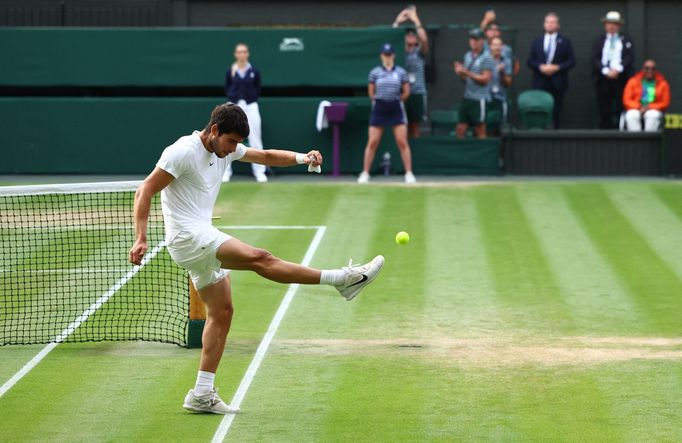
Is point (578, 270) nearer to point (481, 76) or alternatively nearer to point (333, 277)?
point (333, 277)

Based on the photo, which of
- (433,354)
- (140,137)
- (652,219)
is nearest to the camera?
(433,354)

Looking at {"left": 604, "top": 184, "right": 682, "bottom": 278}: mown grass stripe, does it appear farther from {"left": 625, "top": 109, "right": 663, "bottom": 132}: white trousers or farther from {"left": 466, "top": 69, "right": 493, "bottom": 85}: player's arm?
{"left": 466, "top": 69, "right": 493, "bottom": 85}: player's arm

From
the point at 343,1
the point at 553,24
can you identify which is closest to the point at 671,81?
the point at 553,24

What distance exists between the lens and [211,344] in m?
8.60

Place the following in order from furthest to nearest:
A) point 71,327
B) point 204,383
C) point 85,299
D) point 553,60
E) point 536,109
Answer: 1. point 553,60
2. point 536,109
3. point 85,299
4. point 71,327
5. point 204,383

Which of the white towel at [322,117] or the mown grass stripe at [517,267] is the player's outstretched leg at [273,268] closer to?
the mown grass stripe at [517,267]

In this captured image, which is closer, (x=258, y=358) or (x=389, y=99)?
(x=258, y=358)

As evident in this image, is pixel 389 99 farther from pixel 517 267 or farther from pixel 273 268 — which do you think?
pixel 273 268

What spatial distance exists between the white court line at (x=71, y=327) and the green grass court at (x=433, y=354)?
0.37ft

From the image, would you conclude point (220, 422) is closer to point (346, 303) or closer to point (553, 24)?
point (346, 303)

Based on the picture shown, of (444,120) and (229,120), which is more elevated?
(229,120)

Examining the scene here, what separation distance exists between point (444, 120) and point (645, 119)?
3585mm

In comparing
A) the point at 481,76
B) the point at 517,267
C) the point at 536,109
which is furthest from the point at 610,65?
the point at 517,267

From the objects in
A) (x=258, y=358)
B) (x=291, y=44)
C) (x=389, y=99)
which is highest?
(x=291, y=44)
